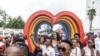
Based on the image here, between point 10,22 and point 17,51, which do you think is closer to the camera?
point 17,51

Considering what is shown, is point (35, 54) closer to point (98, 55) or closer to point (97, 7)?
point (98, 55)

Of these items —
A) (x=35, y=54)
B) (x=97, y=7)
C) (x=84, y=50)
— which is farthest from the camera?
(x=97, y=7)

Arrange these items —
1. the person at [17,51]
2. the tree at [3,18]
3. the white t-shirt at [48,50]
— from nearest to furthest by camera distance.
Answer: the person at [17,51]
the white t-shirt at [48,50]
the tree at [3,18]

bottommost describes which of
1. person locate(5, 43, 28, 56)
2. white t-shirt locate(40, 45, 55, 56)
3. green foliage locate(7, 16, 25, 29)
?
white t-shirt locate(40, 45, 55, 56)

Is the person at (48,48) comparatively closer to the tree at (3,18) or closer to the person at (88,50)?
the person at (88,50)

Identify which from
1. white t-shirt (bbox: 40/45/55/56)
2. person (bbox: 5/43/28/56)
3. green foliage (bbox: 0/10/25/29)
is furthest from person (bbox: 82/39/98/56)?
green foliage (bbox: 0/10/25/29)

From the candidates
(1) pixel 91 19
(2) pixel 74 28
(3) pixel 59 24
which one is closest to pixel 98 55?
(2) pixel 74 28

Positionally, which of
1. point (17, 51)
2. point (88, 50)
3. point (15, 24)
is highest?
point (15, 24)

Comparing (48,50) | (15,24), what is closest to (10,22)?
(15,24)

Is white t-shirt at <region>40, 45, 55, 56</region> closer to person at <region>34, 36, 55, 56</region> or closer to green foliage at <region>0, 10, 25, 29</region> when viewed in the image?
person at <region>34, 36, 55, 56</region>

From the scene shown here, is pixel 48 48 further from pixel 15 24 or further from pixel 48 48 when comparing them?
pixel 15 24

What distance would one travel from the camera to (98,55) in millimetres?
9438

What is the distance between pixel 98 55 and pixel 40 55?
59.9 inches

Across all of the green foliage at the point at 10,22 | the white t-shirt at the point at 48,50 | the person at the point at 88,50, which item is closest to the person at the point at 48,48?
the white t-shirt at the point at 48,50
